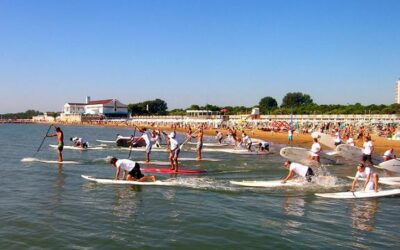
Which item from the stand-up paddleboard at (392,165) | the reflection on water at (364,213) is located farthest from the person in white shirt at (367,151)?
the reflection on water at (364,213)

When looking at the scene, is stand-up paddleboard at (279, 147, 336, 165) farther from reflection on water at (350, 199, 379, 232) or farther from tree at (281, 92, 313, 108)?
tree at (281, 92, 313, 108)

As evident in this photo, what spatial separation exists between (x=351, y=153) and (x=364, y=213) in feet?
36.6

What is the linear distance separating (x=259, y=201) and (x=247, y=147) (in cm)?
1804

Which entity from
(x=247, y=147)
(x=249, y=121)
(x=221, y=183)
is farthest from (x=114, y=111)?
(x=221, y=183)

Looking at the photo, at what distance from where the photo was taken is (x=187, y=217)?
36.8 feet

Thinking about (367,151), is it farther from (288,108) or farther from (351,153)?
(288,108)

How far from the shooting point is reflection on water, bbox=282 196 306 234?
10.2 metres

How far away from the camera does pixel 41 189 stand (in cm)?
1476

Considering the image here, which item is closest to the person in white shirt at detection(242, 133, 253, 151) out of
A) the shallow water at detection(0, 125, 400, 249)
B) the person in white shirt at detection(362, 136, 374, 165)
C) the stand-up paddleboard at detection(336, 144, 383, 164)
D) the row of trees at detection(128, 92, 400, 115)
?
the stand-up paddleboard at detection(336, 144, 383, 164)

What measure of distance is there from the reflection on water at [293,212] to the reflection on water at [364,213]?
1.34 meters

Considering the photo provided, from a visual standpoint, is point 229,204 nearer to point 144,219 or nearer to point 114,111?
point 144,219

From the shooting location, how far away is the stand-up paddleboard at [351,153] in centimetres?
2219

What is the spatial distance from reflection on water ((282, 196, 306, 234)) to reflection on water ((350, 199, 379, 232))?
52.7 inches

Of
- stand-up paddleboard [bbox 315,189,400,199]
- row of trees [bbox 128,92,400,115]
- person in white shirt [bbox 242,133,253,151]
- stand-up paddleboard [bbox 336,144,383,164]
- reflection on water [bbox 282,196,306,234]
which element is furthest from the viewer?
row of trees [bbox 128,92,400,115]
